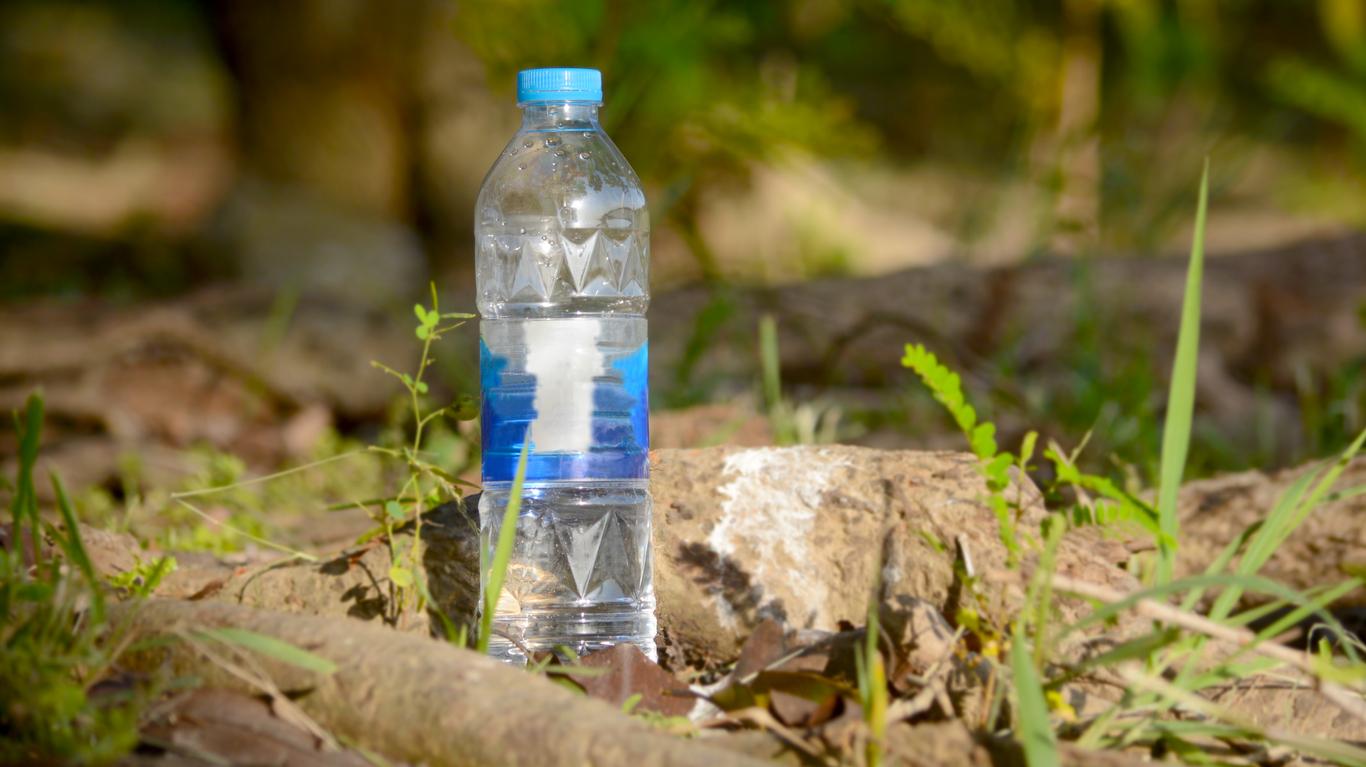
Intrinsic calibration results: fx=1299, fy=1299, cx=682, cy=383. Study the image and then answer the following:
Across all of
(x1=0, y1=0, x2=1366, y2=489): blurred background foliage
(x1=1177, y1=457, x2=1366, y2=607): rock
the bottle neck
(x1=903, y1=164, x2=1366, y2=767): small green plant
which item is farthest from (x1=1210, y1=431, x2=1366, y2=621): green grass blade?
(x1=0, y1=0, x2=1366, y2=489): blurred background foliage

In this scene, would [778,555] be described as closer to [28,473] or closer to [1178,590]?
[1178,590]

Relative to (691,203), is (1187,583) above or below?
below

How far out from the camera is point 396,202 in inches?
336

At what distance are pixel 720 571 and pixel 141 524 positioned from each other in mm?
2011

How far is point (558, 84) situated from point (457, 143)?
6.31 m

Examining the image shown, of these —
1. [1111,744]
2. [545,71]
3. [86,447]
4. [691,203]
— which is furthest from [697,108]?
[1111,744]

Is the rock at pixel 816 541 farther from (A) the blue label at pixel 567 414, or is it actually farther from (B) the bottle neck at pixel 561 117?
(B) the bottle neck at pixel 561 117

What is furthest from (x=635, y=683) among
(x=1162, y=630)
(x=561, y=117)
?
(x=561, y=117)

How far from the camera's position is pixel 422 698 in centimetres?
154

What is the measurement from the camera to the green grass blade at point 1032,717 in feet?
4.65

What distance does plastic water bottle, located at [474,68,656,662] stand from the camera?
6.83ft

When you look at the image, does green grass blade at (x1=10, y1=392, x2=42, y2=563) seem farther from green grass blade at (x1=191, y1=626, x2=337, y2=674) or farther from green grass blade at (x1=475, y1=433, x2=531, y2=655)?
green grass blade at (x1=475, y1=433, x2=531, y2=655)

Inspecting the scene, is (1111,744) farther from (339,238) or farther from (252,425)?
(339,238)

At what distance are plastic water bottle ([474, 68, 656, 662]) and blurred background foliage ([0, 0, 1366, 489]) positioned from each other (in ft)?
8.78
